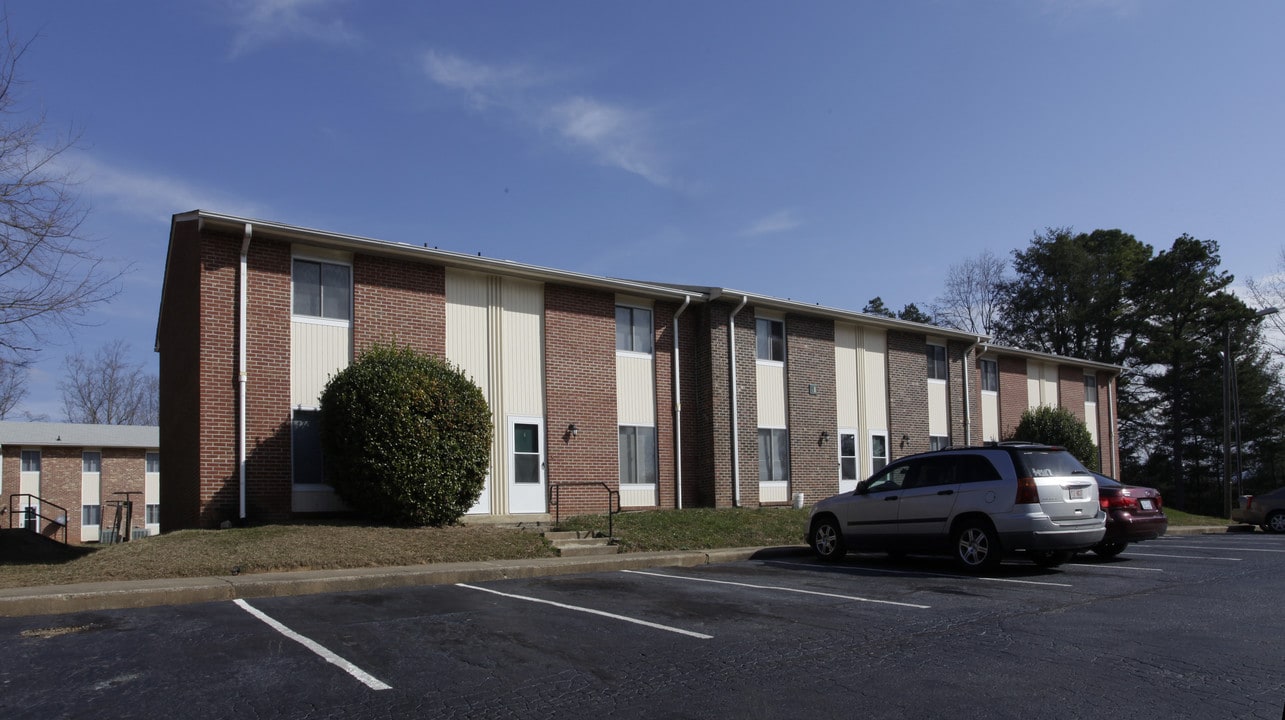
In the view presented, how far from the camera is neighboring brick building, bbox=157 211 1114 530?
15.6 meters

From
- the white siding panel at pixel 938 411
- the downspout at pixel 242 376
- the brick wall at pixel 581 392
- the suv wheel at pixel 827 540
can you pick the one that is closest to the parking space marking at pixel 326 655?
the downspout at pixel 242 376

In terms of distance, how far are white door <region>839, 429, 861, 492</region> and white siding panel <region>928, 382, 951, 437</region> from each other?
3.70 metres

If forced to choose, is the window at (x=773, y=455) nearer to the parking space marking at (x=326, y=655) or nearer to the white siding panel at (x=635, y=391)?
the white siding panel at (x=635, y=391)

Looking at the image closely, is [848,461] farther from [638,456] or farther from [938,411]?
[638,456]

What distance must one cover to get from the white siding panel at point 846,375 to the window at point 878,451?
99cm

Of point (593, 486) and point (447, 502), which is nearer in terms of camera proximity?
point (447, 502)

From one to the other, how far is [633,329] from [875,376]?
8.45 meters

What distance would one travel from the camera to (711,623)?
26.8 ft

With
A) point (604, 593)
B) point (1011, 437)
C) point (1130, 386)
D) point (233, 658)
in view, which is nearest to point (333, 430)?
point (604, 593)

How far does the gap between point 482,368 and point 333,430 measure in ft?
12.3

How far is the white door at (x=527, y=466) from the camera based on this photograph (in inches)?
730

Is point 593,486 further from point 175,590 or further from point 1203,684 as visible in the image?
point 1203,684

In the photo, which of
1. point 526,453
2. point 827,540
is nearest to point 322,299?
point 526,453

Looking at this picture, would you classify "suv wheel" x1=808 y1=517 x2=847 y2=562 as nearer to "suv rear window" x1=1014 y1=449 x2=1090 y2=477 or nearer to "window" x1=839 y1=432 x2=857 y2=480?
"suv rear window" x1=1014 y1=449 x2=1090 y2=477
